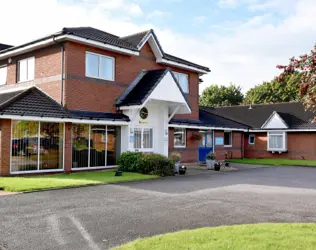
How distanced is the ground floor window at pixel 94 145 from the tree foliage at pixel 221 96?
52.3 meters

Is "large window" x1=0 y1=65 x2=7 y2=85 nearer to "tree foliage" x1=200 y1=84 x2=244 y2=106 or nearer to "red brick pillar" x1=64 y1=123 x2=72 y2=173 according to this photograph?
"red brick pillar" x1=64 y1=123 x2=72 y2=173

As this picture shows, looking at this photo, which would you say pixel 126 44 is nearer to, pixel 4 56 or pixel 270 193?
pixel 4 56

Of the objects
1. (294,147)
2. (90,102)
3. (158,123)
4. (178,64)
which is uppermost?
(178,64)

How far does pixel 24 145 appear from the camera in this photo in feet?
49.7

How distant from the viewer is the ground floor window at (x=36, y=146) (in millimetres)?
14914

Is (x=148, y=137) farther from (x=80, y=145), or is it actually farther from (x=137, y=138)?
(x=80, y=145)

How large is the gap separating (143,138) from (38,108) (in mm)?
6437

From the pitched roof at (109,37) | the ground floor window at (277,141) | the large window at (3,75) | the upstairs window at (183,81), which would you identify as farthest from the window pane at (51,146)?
the ground floor window at (277,141)

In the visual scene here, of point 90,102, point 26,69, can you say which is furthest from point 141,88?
point 26,69

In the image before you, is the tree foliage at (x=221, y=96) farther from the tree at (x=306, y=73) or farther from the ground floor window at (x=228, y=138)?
the tree at (x=306, y=73)

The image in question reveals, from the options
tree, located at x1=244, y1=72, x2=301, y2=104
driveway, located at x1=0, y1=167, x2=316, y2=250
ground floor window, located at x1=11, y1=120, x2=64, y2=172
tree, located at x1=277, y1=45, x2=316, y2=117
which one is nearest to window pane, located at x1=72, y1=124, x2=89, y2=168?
ground floor window, located at x1=11, y1=120, x2=64, y2=172

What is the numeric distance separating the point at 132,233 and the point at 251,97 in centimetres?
6092

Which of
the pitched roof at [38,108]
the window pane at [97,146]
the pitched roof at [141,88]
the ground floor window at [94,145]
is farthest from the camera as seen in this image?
the pitched roof at [141,88]

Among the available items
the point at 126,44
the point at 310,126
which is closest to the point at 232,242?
the point at 126,44
